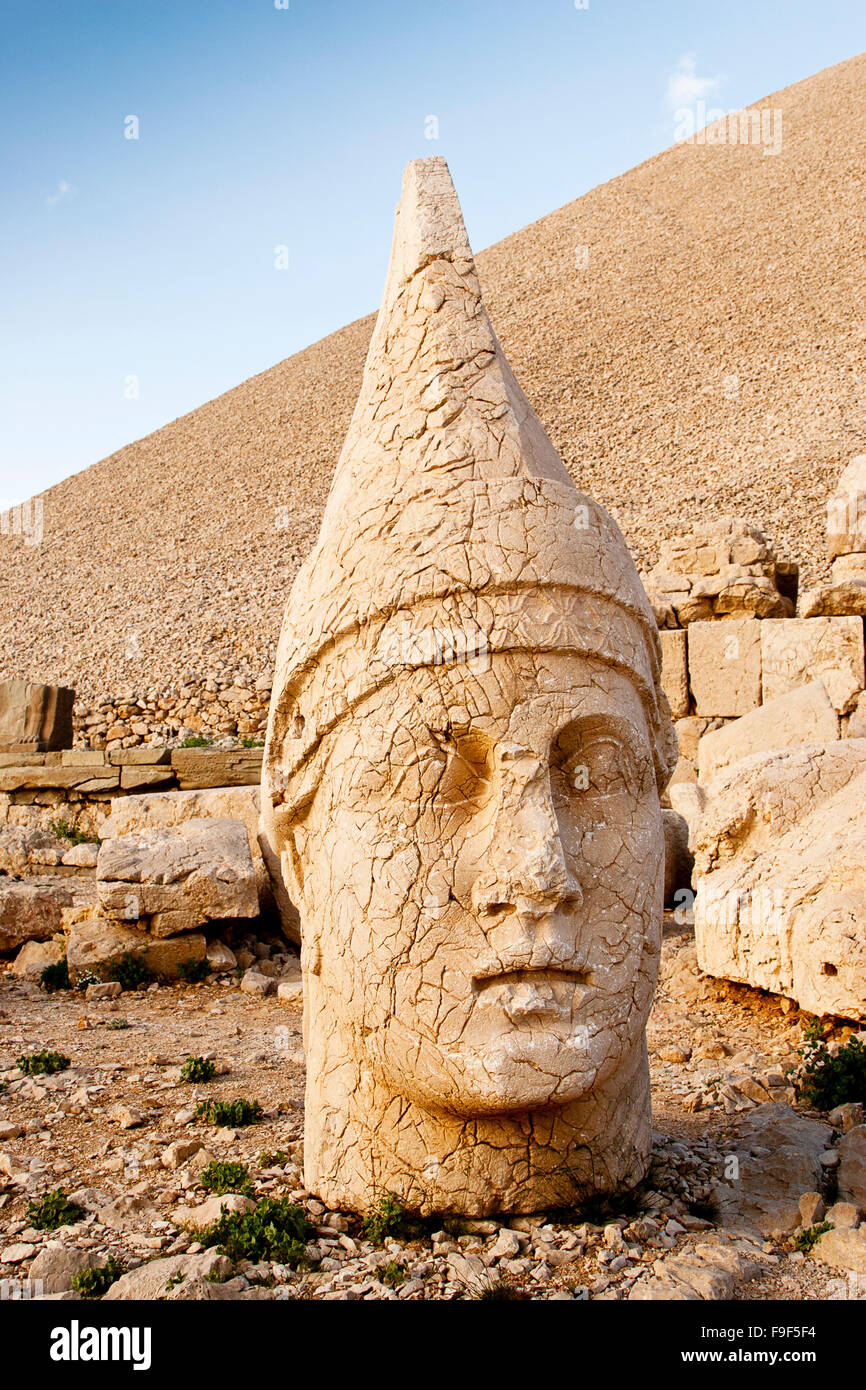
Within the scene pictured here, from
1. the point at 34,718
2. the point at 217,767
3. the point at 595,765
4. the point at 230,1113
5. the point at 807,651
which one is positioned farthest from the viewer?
the point at 34,718

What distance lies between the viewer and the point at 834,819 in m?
5.59

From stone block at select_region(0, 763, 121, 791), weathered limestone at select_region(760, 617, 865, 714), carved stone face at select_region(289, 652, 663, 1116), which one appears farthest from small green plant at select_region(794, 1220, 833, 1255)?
stone block at select_region(0, 763, 121, 791)

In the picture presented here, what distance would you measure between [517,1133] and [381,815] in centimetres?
94

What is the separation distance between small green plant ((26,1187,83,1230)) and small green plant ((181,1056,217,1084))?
4.63ft

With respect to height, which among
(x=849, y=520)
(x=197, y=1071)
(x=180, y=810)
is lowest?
(x=197, y=1071)

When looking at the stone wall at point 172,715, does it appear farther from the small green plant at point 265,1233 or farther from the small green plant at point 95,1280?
the small green plant at point 95,1280

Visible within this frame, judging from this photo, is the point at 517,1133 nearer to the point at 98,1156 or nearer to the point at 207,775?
the point at 98,1156

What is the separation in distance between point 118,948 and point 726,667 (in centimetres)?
665

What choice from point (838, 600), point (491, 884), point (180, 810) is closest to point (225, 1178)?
point (491, 884)

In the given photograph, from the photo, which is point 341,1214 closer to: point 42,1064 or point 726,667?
point 42,1064

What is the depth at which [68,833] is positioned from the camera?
11578 mm

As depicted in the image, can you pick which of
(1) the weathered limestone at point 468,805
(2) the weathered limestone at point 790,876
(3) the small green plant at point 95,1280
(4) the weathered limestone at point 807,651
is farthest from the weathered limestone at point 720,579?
(3) the small green plant at point 95,1280

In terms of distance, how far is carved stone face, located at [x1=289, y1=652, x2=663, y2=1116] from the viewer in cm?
267

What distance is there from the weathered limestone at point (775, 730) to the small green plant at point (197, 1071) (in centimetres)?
501
